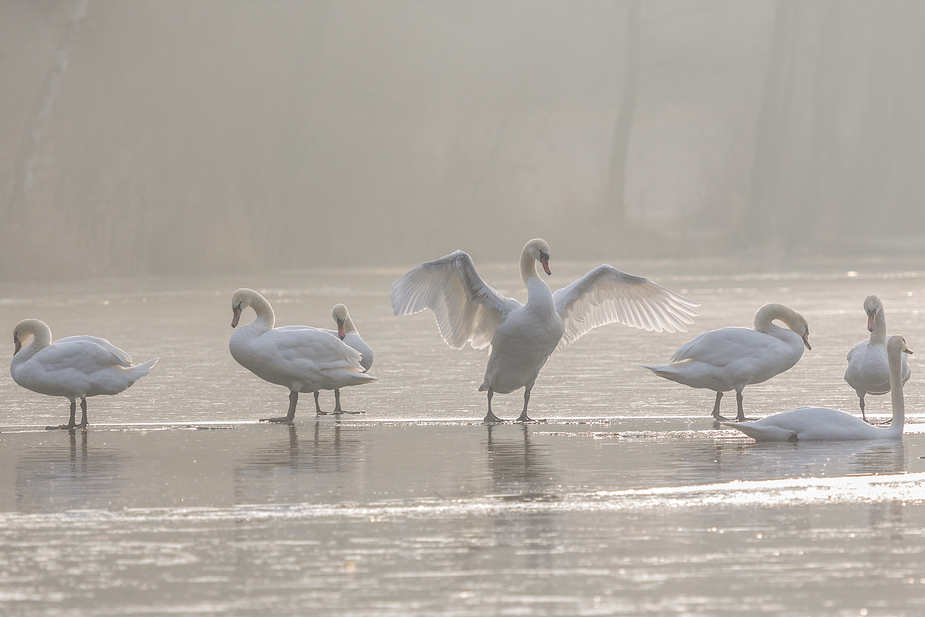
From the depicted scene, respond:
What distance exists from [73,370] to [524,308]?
292 centimetres

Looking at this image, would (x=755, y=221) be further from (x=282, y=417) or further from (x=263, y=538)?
(x=263, y=538)

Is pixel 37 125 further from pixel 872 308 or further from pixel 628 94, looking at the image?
pixel 872 308

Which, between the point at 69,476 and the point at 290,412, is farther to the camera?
the point at 290,412

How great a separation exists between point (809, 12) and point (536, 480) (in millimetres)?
54358

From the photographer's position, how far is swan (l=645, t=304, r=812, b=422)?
8.34 metres

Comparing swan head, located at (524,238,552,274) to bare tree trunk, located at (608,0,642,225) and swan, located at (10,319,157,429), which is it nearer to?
swan, located at (10,319,157,429)

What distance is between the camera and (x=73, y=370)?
8.26 meters

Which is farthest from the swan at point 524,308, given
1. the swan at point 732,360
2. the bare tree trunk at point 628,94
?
the bare tree trunk at point 628,94

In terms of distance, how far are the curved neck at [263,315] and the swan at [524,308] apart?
0.88 metres

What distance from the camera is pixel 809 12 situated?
56812 millimetres

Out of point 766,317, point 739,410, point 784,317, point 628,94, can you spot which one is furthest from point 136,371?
point 628,94

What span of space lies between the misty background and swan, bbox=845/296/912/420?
1844 cm

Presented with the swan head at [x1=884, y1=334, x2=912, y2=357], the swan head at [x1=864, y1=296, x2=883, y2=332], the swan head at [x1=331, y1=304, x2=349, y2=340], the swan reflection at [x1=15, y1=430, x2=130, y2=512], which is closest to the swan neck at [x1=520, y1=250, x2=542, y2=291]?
the swan head at [x1=331, y1=304, x2=349, y2=340]

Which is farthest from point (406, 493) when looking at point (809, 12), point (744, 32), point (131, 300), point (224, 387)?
point (809, 12)
